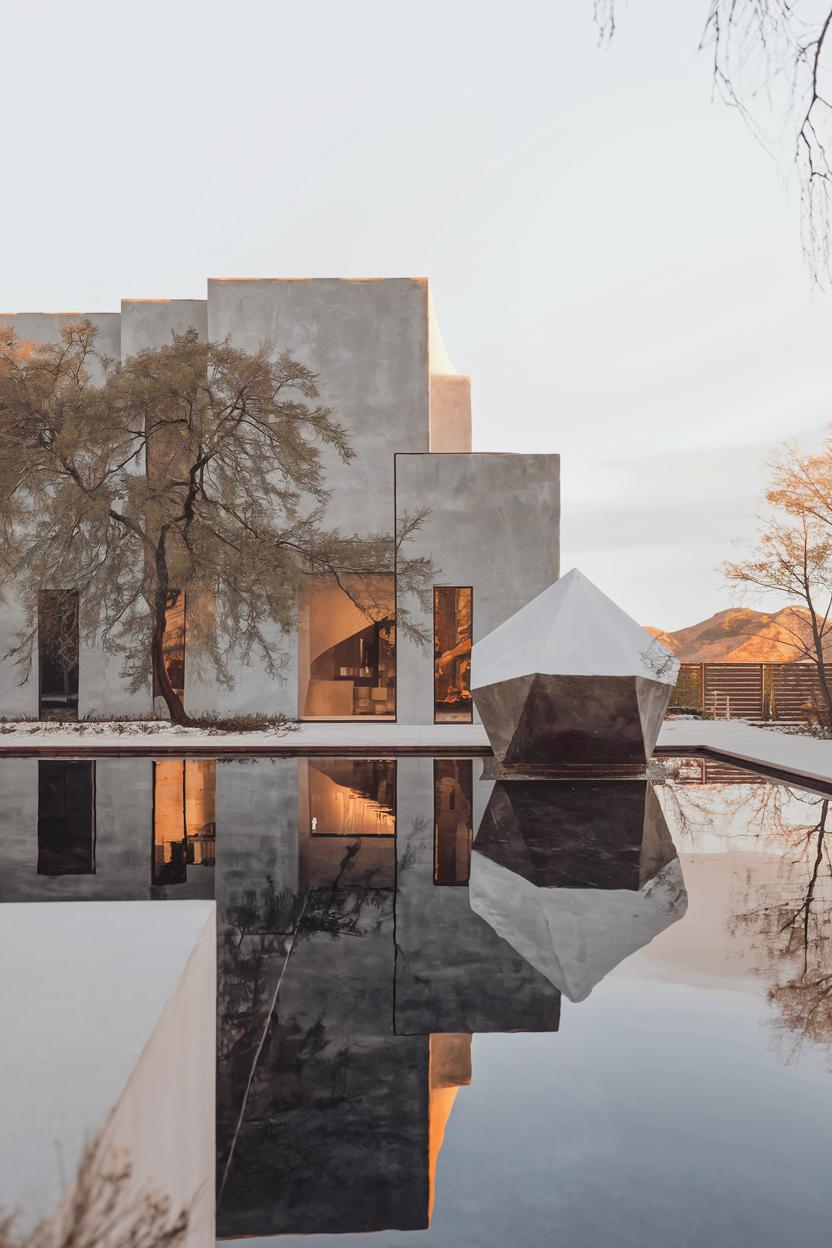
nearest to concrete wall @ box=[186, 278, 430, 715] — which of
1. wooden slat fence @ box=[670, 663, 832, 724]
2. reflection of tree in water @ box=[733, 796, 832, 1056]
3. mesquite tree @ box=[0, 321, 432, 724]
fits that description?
mesquite tree @ box=[0, 321, 432, 724]

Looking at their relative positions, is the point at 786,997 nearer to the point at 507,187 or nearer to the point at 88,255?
the point at 507,187

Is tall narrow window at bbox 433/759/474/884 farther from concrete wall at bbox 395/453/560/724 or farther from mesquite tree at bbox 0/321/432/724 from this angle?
concrete wall at bbox 395/453/560/724

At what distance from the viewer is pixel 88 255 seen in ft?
57.8

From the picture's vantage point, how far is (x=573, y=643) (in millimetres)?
9688

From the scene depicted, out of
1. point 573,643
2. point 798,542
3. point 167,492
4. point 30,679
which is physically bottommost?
point 30,679

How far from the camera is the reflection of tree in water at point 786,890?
3.41 meters

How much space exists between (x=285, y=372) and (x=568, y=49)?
12686 millimetres

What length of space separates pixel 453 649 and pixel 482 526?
2622mm

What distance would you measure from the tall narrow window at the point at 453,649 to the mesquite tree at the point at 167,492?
2.05 metres

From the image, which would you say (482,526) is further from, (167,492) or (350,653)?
(350,653)

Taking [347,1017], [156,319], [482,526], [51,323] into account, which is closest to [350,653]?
[482,526]

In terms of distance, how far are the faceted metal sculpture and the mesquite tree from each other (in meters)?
7.82

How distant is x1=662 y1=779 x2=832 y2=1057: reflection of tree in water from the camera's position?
11.2 feet

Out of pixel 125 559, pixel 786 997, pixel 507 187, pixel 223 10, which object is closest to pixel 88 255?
pixel 125 559
